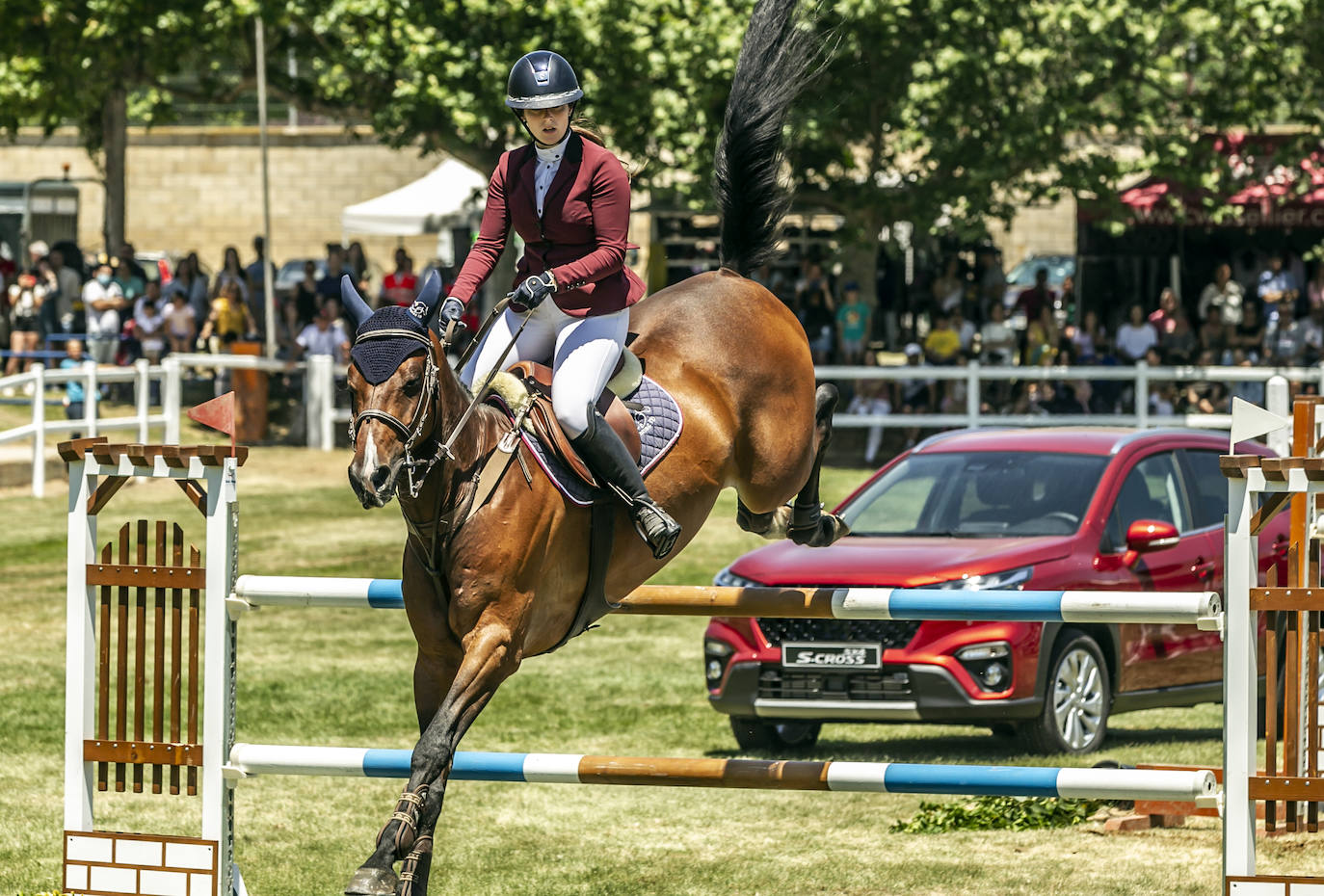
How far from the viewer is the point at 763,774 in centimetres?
572

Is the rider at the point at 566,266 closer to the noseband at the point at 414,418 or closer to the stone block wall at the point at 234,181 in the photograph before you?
the noseband at the point at 414,418

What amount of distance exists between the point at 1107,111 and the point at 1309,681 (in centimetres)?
1799

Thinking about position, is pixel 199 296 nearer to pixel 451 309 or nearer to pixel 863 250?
pixel 863 250

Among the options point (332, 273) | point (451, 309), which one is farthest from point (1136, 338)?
point (451, 309)

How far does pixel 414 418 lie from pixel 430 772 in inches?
39.1

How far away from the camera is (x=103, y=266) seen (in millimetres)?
26109

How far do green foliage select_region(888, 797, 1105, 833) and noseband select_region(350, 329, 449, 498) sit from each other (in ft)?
11.9

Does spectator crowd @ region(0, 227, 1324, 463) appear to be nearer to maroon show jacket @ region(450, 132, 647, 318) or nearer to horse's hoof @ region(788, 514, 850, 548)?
horse's hoof @ region(788, 514, 850, 548)

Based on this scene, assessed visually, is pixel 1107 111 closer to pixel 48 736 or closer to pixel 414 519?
pixel 48 736

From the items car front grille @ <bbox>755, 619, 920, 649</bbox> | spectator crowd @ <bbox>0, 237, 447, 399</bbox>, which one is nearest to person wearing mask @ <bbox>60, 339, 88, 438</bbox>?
spectator crowd @ <bbox>0, 237, 447, 399</bbox>

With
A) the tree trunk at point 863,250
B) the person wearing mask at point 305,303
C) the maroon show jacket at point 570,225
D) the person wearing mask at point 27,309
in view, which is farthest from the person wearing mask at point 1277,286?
the maroon show jacket at point 570,225

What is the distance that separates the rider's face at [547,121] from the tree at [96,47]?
19964 millimetres

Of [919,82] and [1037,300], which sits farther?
[1037,300]

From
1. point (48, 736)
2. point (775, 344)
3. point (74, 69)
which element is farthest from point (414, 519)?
point (74, 69)
